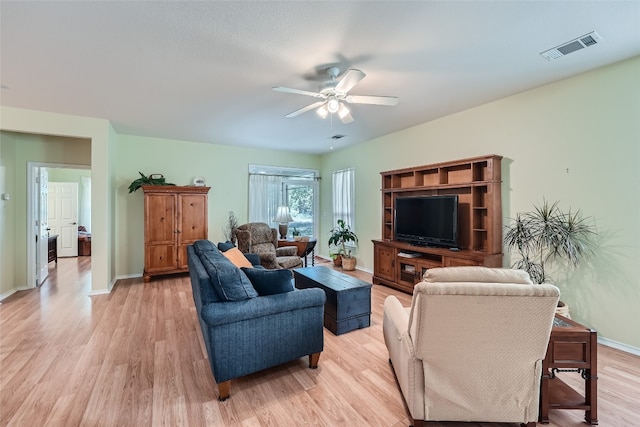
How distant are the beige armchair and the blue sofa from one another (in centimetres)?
87

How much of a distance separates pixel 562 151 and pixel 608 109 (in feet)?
1.61

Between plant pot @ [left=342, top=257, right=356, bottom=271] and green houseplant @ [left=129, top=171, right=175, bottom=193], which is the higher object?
green houseplant @ [left=129, top=171, right=175, bottom=193]

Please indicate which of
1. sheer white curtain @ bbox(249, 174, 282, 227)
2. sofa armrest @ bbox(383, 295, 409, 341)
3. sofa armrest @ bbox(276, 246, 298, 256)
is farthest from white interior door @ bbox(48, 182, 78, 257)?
sofa armrest @ bbox(383, 295, 409, 341)

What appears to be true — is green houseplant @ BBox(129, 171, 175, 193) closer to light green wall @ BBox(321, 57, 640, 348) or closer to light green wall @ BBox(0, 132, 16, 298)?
light green wall @ BBox(0, 132, 16, 298)

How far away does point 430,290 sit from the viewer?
4.98 ft

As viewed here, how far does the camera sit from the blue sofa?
1978 mm

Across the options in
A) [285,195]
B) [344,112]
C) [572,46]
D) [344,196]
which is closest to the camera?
[572,46]

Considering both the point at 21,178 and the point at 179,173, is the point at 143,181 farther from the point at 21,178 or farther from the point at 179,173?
the point at 21,178

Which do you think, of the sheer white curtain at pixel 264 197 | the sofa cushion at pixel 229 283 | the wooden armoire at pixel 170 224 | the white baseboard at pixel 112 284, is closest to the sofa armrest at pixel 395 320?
the sofa cushion at pixel 229 283

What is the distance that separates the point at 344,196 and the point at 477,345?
16.5 ft

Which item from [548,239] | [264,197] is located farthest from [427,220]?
[264,197]

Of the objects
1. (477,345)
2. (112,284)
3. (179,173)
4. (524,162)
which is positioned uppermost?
(179,173)

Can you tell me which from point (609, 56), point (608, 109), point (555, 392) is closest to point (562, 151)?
point (608, 109)

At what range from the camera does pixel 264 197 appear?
6.50 meters
